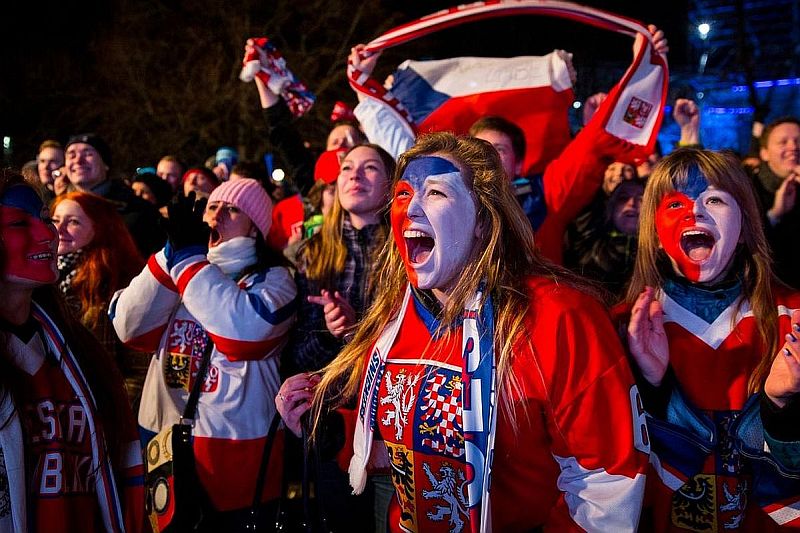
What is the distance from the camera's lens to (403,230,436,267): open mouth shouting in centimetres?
247

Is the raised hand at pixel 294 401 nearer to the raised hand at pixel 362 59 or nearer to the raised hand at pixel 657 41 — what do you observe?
the raised hand at pixel 362 59

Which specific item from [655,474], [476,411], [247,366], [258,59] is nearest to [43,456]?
[247,366]

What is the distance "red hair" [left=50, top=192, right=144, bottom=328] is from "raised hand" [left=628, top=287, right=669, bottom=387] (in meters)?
2.88

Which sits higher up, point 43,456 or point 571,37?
point 571,37

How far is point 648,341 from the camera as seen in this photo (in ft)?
8.74

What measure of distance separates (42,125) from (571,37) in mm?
14185

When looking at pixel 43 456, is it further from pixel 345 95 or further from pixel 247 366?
pixel 345 95

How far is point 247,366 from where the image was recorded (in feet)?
11.9

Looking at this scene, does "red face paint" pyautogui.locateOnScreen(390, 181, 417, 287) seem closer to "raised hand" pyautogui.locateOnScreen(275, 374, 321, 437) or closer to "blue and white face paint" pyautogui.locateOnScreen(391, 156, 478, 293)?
"blue and white face paint" pyautogui.locateOnScreen(391, 156, 478, 293)

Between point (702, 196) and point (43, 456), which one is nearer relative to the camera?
point (43, 456)

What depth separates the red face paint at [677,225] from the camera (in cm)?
281

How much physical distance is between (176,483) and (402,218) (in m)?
1.72

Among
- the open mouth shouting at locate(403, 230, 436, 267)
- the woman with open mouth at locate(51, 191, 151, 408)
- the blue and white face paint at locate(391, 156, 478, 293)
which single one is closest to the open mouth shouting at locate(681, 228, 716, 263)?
the blue and white face paint at locate(391, 156, 478, 293)

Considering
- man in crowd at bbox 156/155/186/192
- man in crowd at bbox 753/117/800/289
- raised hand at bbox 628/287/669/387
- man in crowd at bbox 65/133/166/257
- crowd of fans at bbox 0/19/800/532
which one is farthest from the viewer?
man in crowd at bbox 156/155/186/192
